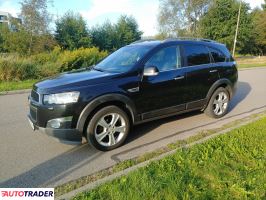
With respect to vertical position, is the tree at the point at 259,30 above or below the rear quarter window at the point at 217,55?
above

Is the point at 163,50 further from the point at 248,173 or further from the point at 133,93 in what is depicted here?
the point at 248,173

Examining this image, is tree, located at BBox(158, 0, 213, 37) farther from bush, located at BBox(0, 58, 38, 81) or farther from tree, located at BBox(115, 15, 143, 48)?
bush, located at BBox(0, 58, 38, 81)

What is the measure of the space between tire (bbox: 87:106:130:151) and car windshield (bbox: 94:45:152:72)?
0.83 meters

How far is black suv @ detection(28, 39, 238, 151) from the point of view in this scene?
14.5 ft

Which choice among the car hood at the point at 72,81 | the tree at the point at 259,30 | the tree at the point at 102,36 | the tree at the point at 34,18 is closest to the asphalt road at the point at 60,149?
the car hood at the point at 72,81

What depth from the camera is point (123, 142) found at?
4.98m

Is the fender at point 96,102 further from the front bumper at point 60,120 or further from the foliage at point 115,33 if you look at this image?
the foliage at point 115,33

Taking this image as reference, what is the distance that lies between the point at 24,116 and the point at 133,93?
131 inches

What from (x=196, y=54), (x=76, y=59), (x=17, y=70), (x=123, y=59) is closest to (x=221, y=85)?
(x=196, y=54)

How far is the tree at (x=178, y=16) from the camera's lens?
152 feet

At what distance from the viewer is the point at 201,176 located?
12.0ft

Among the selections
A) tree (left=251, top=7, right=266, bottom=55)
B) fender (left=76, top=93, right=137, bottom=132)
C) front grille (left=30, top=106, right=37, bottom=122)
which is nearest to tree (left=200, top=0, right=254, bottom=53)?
tree (left=251, top=7, right=266, bottom=55)

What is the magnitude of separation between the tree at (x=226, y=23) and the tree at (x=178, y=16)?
186 inches

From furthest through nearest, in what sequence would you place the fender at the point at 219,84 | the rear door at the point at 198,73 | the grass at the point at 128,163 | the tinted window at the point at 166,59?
the fender at the point at 219,84
the rear door at the point at 198,73
the tinted window at the point at 166,59
the grass at the point at 128,163
